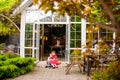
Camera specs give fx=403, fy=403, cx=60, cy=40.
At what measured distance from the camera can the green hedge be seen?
14.2m

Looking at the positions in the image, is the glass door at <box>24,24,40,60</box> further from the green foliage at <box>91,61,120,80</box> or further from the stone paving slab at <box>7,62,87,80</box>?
the green foliage at <box>91,61,120,80</box>

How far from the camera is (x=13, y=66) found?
14383mm

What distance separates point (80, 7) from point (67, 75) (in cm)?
1170

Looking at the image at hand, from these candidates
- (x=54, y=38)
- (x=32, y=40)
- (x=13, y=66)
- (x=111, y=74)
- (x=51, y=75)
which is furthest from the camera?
(x=54, y=38)

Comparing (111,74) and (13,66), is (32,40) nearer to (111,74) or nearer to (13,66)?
(13,66)

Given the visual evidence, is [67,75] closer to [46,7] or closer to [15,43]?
[46,7]

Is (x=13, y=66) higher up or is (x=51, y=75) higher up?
(x=13, y=66)

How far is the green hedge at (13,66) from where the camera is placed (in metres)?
14.2

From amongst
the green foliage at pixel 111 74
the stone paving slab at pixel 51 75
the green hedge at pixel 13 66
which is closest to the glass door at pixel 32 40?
the stone paving slab at pixel 51 75

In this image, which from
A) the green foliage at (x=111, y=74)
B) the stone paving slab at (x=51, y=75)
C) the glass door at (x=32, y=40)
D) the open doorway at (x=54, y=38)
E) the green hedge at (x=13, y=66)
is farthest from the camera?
the open doorway at (x=54, y=38)

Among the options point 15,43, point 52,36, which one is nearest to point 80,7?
point 52,36

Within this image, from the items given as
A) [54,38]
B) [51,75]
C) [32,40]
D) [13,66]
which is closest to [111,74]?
[13,66]

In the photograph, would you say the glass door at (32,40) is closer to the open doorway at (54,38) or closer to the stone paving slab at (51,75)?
the stone paving slab at (51,75)

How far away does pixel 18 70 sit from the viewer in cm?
1508
